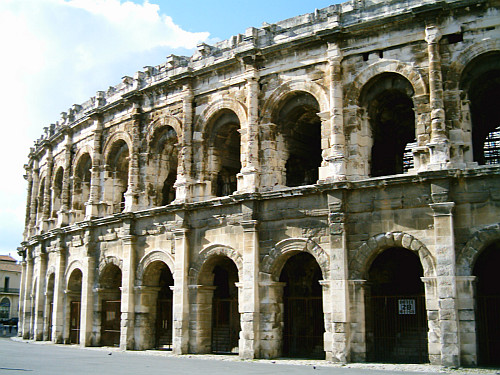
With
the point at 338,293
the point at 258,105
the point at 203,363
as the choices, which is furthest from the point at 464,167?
the point at 203,363

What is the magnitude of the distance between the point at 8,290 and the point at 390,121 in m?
51.0

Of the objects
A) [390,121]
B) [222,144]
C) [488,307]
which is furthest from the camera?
[222,144]

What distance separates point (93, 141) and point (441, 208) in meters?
A: 14.7

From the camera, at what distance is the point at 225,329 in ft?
67.5

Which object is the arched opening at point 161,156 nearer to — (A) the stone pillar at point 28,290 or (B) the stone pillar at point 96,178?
(B) the stone pillar at point 96,178

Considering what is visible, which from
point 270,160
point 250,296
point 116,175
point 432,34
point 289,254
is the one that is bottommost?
point 250,296

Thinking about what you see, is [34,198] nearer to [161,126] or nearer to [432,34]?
[161,126]

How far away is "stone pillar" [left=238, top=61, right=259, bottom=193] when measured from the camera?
57.5 ft

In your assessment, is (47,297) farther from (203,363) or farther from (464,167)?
(464,167)

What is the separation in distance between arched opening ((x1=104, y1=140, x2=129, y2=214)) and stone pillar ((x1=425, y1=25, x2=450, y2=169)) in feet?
40.2

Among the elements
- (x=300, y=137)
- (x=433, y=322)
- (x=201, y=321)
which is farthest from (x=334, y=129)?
(x=201, y=321)

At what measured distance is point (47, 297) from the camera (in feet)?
85.3

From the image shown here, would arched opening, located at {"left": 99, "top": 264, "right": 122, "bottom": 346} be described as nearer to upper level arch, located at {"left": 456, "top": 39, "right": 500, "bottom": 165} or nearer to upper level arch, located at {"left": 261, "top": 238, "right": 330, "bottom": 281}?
upper level arch, located at {"left": 261, "top": 238, "right": 330, "bottom": 281}

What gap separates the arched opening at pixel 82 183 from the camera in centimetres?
2533
